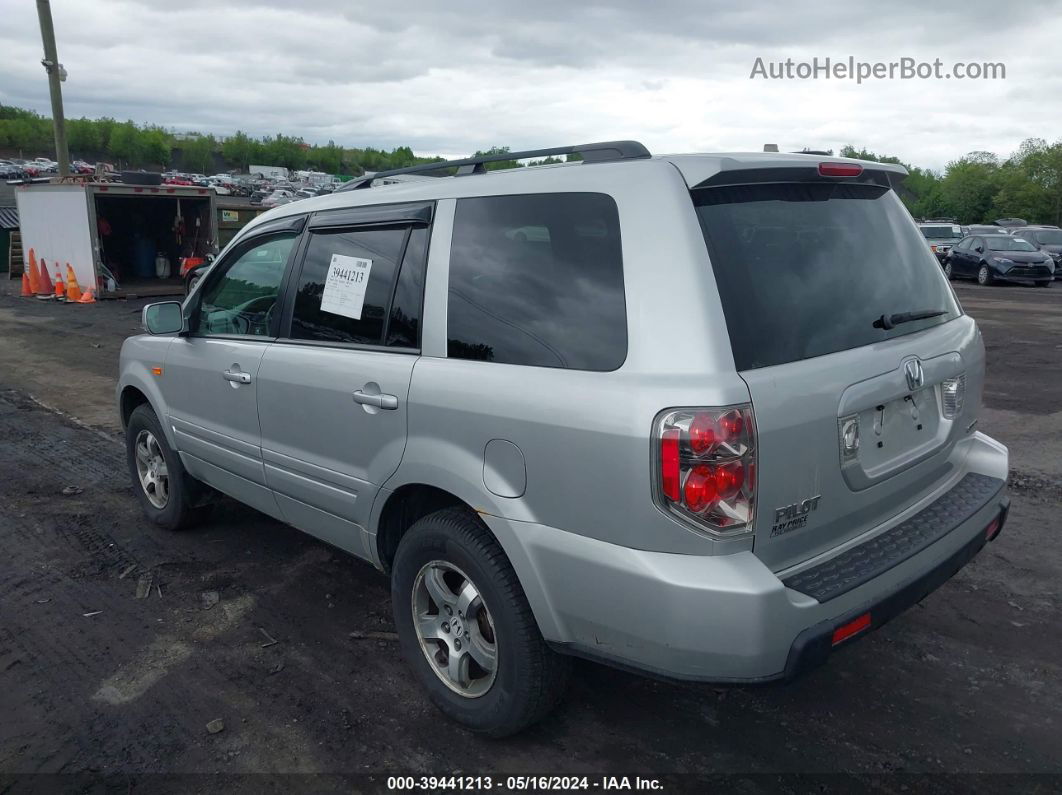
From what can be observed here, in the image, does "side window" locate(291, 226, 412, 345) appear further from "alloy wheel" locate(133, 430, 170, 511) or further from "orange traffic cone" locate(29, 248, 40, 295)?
"orange traffic cone" locate(29, 248, 40, 295)

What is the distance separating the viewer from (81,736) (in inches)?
124

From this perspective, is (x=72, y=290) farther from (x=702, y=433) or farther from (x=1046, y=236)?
(x=1046, y=236)

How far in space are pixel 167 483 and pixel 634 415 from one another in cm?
375

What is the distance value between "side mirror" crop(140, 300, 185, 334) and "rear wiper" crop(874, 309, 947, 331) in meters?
3.49

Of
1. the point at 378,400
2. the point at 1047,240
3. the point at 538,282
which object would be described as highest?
the point at 538,282

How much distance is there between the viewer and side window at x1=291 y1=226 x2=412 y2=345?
133 inches

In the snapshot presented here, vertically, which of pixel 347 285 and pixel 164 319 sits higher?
pixel 347 285

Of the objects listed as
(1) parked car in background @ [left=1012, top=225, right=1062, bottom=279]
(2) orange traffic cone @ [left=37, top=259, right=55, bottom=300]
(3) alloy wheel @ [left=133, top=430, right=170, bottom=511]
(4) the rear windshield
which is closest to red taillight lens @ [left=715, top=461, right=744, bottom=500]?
(4) the rear windshield

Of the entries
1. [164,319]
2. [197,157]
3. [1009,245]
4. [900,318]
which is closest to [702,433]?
[900,318]

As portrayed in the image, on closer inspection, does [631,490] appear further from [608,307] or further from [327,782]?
[327,782]

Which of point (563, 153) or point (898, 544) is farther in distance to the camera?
point (563, 153)

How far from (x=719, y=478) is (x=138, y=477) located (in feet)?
14.0

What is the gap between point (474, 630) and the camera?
3062mm

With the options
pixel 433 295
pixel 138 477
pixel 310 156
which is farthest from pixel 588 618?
pixel 310 156
